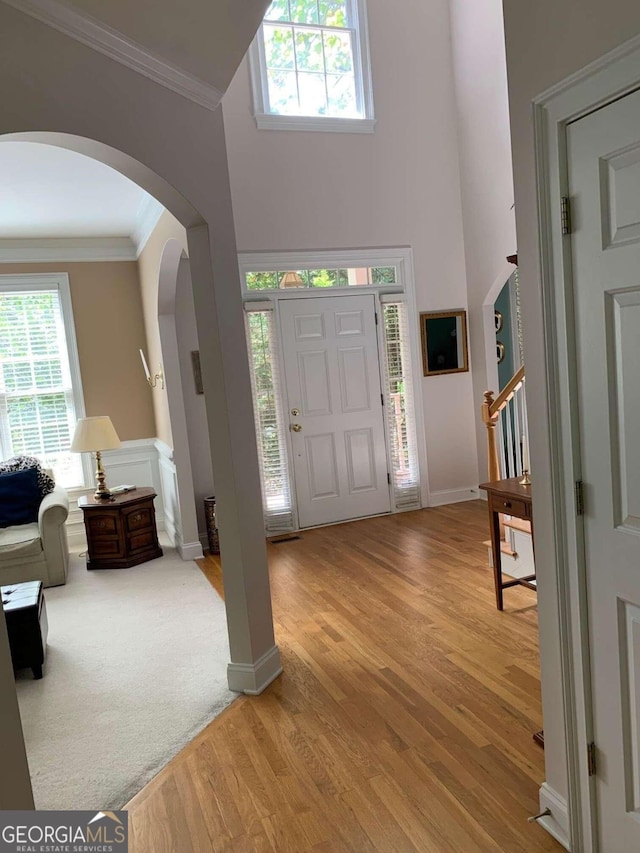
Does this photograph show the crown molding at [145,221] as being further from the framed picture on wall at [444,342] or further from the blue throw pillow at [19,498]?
the framed picture on wall at [444,342]

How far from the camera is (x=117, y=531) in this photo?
531cm

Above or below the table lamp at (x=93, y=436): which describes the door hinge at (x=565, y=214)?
above

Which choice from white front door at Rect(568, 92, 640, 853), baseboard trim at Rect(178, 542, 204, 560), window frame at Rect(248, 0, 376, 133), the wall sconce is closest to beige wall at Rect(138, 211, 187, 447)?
the wall sconce

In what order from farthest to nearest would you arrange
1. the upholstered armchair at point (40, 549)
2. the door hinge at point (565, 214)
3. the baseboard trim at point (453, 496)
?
the baseboard trim at point (453, 496) → the upholstered armchair at point (40, 549) → the door hinge at point (565, 214)

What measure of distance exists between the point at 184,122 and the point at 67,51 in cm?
63

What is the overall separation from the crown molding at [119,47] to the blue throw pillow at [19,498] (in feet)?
12.0

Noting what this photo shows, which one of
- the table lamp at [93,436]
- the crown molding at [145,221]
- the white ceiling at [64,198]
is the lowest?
the table lamp at [93,436]

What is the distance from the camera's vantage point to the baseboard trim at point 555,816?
6.36 ft

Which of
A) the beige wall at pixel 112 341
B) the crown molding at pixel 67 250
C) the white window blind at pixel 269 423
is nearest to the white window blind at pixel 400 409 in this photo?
the white window blind at pixel 269 423

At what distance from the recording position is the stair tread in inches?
153

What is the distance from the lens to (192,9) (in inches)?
88.4

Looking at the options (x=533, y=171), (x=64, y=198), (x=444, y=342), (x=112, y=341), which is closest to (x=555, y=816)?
(x=533, y=171)

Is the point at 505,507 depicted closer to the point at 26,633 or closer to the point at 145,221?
the point at 26,633

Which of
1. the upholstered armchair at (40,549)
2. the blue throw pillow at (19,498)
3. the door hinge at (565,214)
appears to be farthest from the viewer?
the blue throw pillow at (19,498)
